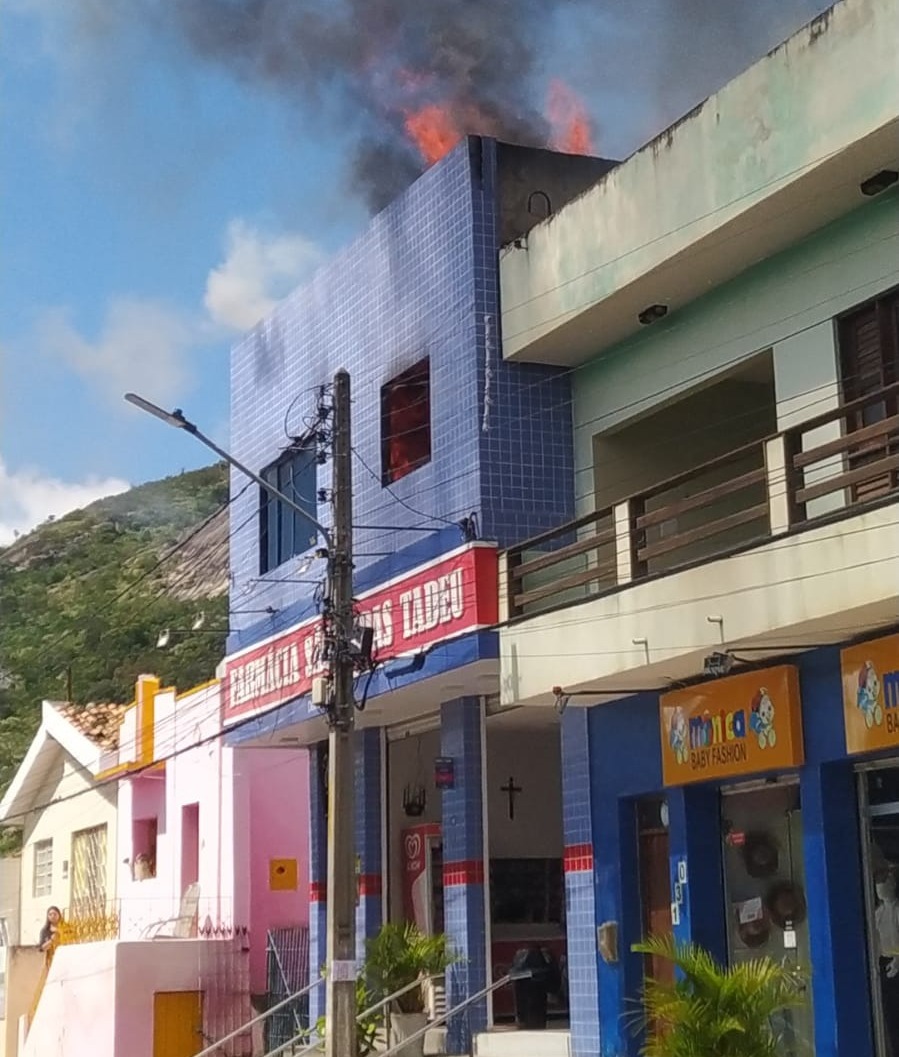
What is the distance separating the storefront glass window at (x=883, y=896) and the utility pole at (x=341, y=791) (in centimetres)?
477

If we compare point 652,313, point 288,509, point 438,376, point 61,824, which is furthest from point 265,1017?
point 61,824

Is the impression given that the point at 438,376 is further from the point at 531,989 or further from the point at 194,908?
the point at 194,908

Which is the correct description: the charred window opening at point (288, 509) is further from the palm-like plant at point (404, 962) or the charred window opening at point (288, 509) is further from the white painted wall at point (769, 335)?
the palm-like plant at point (404, 962)

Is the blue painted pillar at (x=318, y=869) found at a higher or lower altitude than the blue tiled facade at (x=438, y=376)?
lower

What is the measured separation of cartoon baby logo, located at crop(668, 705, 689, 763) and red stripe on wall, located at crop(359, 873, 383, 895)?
661 centimetres

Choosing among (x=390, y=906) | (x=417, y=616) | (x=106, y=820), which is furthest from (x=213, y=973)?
(x=417, y=616)

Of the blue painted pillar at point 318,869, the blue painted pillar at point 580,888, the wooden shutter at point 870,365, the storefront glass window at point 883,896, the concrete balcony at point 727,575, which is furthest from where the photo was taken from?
the blue painted pillar at point 318,869

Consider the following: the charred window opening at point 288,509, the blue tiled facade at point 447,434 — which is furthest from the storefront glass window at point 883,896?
→ the charred window opening at point 288,509

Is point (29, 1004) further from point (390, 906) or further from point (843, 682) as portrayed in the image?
point (843, 682)

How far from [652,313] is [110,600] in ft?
158

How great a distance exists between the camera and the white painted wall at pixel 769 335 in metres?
14.6

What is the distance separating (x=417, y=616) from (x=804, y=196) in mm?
6434

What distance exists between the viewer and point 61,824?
113ft

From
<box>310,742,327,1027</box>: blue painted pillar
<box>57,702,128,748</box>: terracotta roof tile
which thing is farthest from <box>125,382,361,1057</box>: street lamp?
<box>57,702,128,748</box>: terracotta roof tile
